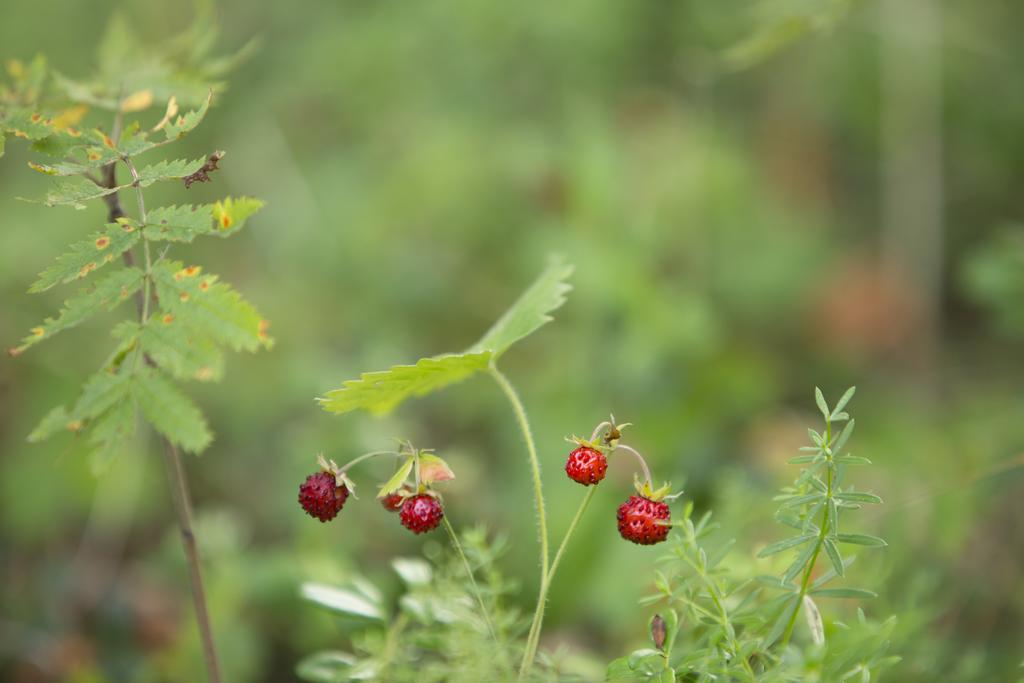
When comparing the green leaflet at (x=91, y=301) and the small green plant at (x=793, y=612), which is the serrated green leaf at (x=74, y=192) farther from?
the small green plant at (x=793, y=612)

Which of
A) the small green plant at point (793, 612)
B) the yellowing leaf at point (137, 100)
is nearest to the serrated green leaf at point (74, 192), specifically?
the yellowing leaf at point (137, 100)

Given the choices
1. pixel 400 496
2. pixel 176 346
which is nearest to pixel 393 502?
pixel 400 496

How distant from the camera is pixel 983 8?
103 inches

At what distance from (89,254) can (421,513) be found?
0.36 meters

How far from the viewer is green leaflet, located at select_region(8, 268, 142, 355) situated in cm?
76

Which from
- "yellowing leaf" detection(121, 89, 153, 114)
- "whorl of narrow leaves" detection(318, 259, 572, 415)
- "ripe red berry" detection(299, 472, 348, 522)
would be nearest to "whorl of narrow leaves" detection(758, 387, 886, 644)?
"whorl of narrow leaves" detection(318, 259, 572, 415)

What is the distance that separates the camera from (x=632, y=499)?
2.54ft

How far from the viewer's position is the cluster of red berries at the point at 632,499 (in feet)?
2.46

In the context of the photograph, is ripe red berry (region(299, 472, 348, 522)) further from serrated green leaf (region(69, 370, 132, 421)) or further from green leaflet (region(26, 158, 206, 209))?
green leaflet (region(26, 158, 206, 209))

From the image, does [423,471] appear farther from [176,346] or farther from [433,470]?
[176,346]

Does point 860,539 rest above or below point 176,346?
below

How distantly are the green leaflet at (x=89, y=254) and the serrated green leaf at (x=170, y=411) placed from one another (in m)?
0.10

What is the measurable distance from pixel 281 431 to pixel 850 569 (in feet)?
4.92

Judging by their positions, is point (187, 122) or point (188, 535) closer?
point (187, 122)
